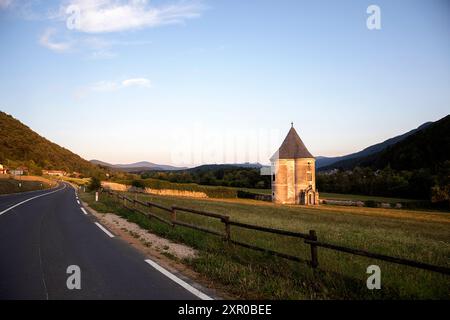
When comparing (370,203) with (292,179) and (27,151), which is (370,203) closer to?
(292,179)

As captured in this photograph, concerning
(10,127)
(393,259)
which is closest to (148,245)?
(393,259)

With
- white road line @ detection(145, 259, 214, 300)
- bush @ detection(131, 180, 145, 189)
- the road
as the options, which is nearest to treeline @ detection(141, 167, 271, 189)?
bush @ detection(131, 180, 145, 189)

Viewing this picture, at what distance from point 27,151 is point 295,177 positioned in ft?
319

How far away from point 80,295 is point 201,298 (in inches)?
81.4

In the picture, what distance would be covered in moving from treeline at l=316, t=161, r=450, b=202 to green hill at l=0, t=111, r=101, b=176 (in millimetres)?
70153

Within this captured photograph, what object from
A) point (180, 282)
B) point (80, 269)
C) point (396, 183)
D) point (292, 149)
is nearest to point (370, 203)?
point (396, 183)

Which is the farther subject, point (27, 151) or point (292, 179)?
point (27, 151)

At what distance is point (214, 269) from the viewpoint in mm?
7340

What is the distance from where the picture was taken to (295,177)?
2724 inches

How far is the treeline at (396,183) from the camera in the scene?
214 feet

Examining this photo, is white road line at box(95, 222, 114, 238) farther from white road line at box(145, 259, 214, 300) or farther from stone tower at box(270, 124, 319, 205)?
stone tower at box(270, 124, 319, 205)

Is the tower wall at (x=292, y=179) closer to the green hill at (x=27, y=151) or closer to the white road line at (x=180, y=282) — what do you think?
the green hill at (x=27, y=151)

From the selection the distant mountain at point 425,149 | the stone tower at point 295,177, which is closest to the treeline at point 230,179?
the stone tower at point 295,177
